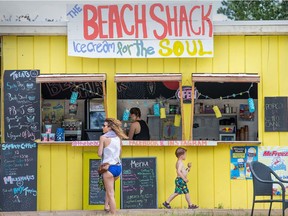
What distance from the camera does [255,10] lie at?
135 ft

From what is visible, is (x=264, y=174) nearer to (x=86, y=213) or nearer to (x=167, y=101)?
(x=86, y=213)

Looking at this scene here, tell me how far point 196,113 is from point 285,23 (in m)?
3.41

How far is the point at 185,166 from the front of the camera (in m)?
13.9

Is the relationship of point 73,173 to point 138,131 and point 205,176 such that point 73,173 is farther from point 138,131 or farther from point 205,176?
point 205,176

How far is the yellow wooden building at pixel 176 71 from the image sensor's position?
545 inches

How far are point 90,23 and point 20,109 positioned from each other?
1897mm

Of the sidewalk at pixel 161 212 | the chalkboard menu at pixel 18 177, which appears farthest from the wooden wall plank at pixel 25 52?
the sidewalk at pixel 161 212

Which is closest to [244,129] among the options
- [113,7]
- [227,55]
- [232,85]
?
[232,85]

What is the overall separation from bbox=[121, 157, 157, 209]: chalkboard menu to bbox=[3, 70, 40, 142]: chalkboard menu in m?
1.68

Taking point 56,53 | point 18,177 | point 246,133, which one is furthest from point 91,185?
point 246,133

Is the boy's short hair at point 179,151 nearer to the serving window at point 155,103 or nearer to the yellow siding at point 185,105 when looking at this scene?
the yellow siding at point 185,105

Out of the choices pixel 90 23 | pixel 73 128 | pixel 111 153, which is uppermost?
pixel 90 23

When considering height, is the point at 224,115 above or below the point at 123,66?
below

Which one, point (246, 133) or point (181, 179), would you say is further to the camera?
point (246, 133)
